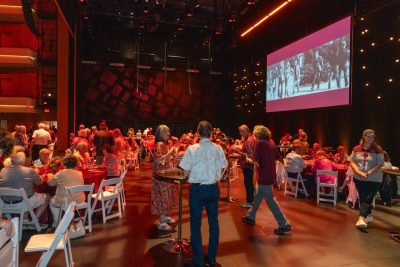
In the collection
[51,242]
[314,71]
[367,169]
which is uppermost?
[314,71]

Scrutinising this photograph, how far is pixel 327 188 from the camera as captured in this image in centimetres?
671

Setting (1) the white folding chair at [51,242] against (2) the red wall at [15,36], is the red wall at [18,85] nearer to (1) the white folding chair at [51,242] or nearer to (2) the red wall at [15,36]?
(2) the red wall at [15,36]

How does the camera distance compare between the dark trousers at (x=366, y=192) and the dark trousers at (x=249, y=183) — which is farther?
the dark trousers at (x=249, y=183)

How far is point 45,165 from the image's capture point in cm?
553

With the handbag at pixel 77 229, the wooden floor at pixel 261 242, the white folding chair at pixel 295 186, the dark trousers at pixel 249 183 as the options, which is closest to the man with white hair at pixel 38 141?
the wooden floor at pixel 261 242

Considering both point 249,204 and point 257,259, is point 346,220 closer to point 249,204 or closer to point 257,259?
point 249,204

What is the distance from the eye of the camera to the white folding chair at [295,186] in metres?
6.84

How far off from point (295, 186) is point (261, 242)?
325 cm

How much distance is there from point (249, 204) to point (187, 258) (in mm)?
2579

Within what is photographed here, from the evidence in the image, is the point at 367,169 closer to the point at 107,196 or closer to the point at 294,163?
the point at 294,163

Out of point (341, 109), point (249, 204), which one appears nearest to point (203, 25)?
point (341, 109)

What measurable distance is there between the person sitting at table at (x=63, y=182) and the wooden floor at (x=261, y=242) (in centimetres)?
50

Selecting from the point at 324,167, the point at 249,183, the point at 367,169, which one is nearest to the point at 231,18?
the point at 324,167

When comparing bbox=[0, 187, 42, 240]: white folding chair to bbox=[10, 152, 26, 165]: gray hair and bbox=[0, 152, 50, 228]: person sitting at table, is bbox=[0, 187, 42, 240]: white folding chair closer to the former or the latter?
bbox=[0, 152, 50, 228]: person sitting at table
